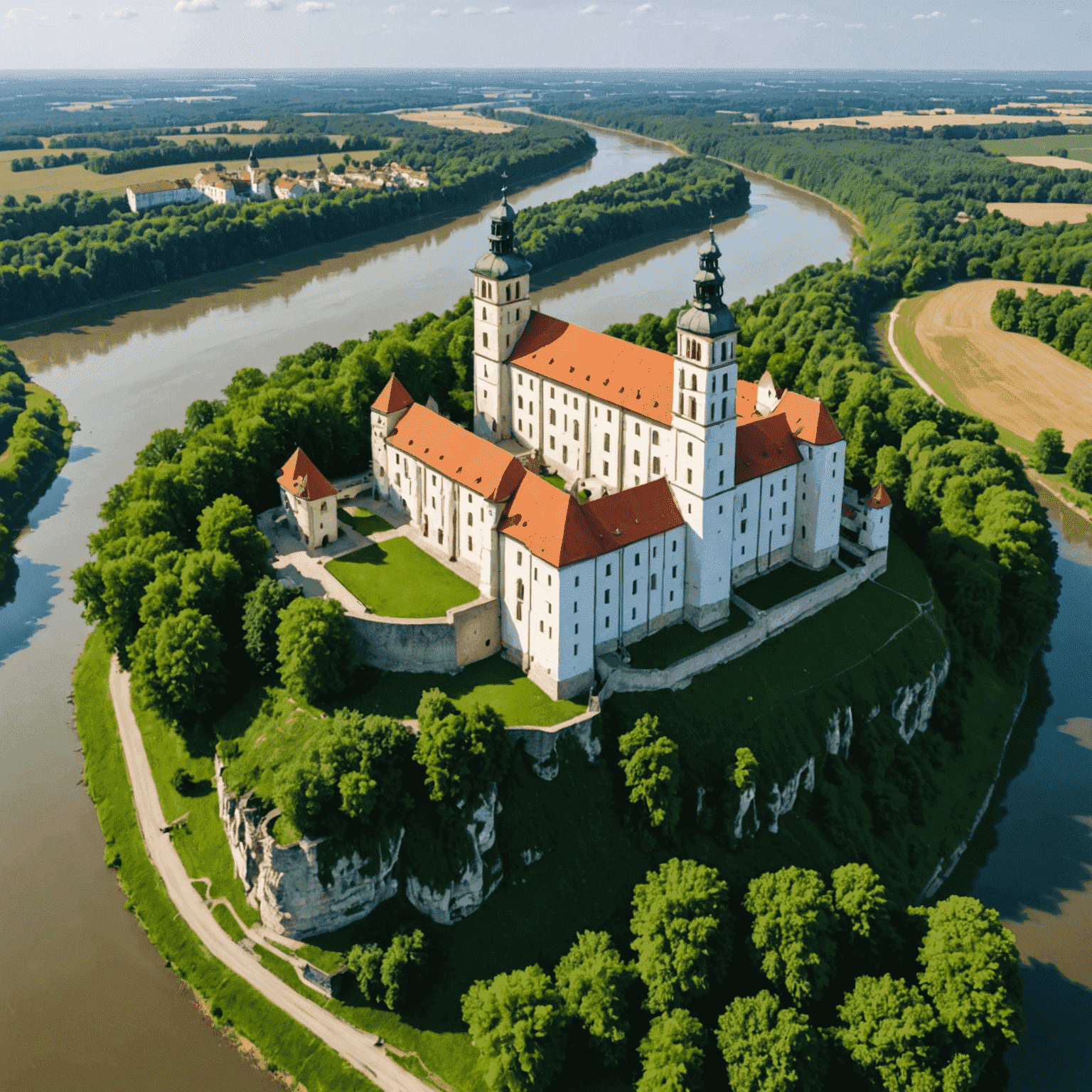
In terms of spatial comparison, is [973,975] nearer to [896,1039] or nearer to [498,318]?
[896,1039]

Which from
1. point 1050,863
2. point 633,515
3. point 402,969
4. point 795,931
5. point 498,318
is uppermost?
point 498,318

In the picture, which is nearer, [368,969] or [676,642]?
[368,969]

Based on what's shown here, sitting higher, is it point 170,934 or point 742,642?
point 742,642

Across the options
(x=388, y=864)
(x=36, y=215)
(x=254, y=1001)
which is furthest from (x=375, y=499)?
(x=36, y=215)

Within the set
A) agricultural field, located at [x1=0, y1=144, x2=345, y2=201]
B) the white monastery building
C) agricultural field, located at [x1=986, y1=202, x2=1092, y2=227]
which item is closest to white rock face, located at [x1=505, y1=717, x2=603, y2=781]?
the white monastery building

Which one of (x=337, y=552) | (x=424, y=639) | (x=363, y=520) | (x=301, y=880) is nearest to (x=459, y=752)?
(x=424, y=639)

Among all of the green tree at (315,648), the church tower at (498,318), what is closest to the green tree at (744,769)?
the green tree at (315,648)

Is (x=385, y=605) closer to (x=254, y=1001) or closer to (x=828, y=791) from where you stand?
(x=254, y=1001)
